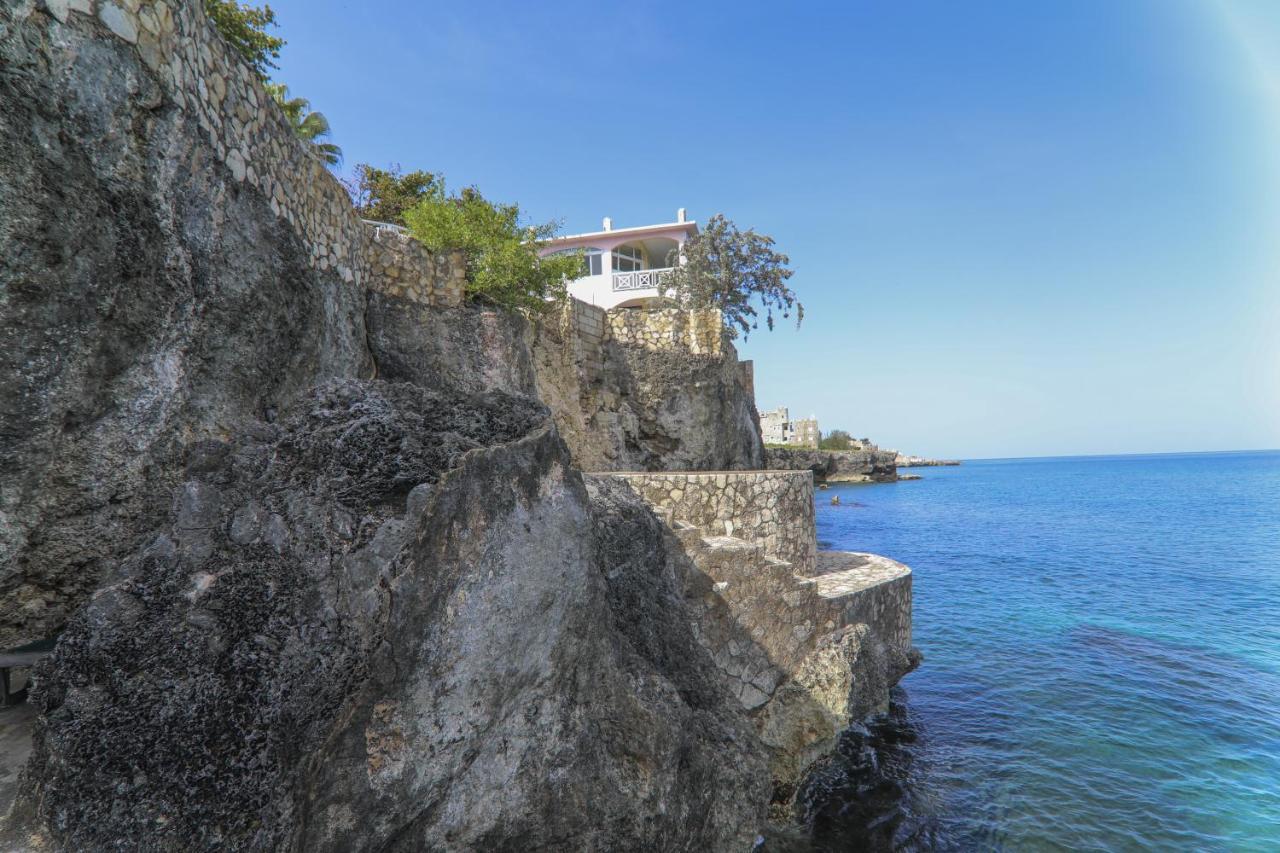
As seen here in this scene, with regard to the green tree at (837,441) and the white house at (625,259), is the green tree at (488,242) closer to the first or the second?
the white house at (625,259)

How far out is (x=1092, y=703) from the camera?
39.1 ft

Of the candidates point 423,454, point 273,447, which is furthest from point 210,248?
point 423,454

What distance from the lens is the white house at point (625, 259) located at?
31375 mm

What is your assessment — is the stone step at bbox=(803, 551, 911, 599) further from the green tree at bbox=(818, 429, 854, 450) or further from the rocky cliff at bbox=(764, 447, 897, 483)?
the green tree at bbox=(818, 429, 854, 450)

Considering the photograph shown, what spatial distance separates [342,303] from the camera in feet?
26.5

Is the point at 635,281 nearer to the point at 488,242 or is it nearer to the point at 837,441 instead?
the point at 488,242

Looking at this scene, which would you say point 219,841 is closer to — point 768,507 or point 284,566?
point 284,566

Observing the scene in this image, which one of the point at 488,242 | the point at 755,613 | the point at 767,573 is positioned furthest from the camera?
the point at 488,242

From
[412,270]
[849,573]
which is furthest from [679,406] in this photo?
[412,270]

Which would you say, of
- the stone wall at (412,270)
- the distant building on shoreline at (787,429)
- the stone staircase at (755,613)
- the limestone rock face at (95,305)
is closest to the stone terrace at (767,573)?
the stone staircase at (755,613)

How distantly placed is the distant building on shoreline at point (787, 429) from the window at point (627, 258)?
4897 centimetres

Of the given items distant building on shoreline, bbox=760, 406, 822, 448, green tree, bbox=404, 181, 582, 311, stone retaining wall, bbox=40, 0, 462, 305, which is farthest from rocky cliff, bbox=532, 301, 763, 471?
distant building on shoreline, bbox=760, 406, 822, 448

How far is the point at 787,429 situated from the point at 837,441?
9743mm

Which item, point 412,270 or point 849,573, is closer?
point 412,270
